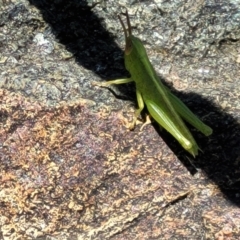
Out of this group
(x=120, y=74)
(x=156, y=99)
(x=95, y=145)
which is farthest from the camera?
(x=120, y=74)

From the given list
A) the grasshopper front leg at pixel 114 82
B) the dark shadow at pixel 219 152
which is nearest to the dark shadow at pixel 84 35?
the grasshopper front leg at pixel 114 82

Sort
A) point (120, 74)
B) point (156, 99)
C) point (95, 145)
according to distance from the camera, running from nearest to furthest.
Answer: point (95, 145) → point (156, 99) → point (120, 74)

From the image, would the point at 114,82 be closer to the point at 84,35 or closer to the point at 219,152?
the point at 84,35

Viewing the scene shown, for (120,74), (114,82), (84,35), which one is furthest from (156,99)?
(84,35)

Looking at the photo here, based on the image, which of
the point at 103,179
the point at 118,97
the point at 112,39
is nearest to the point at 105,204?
the point at 103,179

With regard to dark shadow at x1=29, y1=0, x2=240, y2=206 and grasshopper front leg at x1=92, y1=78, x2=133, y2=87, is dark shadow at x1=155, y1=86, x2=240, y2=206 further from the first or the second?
grasshopper front leg at x1=92, y1=78, x2=133, y2=87

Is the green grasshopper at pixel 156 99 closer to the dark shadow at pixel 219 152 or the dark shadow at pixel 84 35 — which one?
the dark shadow at pixel 219 152

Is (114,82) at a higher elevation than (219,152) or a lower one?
higher
